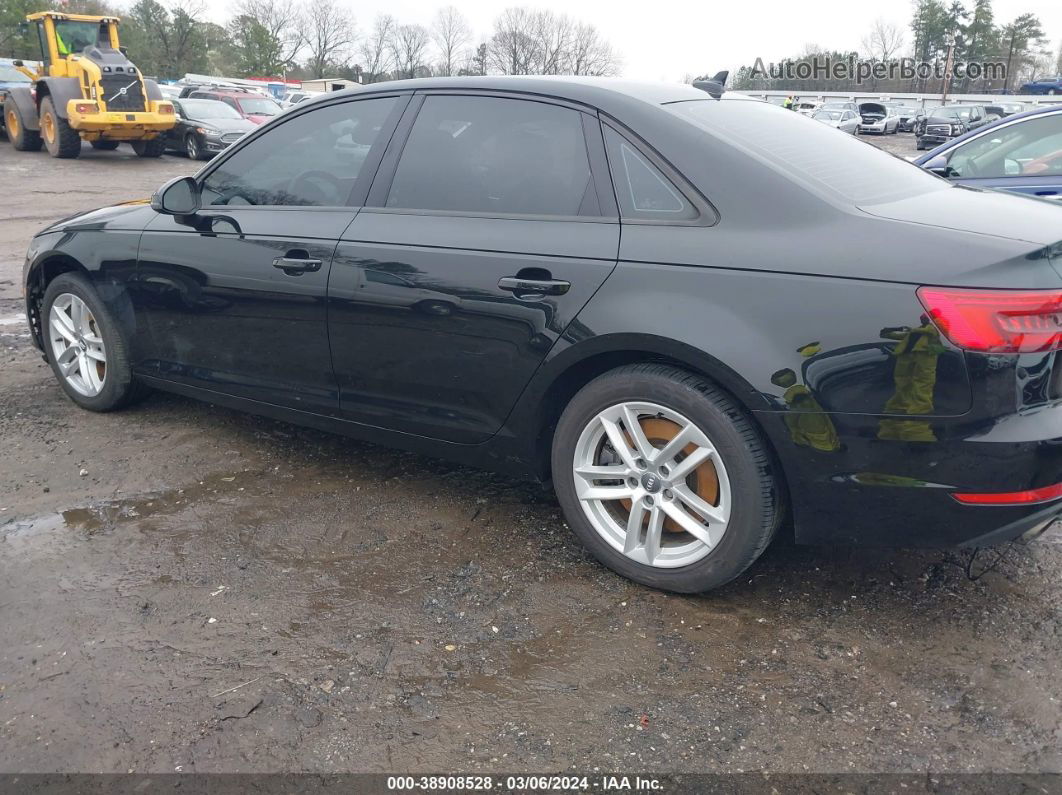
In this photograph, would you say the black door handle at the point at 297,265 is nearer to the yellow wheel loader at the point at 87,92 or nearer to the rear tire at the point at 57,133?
the yellow wheel loader at the point at 87,92

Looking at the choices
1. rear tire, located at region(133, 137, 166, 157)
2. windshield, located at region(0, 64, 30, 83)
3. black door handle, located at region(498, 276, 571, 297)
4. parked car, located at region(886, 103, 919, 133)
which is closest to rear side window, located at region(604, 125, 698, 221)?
black door handle, located at region(498, 276, 571, 297)

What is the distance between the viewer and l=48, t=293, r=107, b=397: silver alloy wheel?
4535 millimetres

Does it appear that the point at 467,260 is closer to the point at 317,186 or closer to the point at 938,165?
the point at 317,186

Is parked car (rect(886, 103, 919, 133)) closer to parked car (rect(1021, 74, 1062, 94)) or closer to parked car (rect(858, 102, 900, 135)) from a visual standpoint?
parked car (rect(858, 102, 900, 135))

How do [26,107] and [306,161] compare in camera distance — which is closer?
[306,161]

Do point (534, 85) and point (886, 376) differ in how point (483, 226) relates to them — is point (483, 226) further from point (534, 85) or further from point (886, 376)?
point (886, 376)

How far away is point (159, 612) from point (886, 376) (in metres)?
2.34

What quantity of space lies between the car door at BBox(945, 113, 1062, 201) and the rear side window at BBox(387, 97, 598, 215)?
13.6 feet

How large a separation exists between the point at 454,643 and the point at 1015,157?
5.72 metres

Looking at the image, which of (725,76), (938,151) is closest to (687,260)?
(725,76)

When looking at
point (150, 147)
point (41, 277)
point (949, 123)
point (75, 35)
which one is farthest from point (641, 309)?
point (949, 123)

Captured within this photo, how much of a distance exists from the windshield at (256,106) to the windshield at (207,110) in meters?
1.62

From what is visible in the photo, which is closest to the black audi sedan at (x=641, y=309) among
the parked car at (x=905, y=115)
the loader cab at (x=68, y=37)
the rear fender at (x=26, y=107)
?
the loader cab at (x=68, y=37)

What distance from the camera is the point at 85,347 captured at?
15.1 ft
